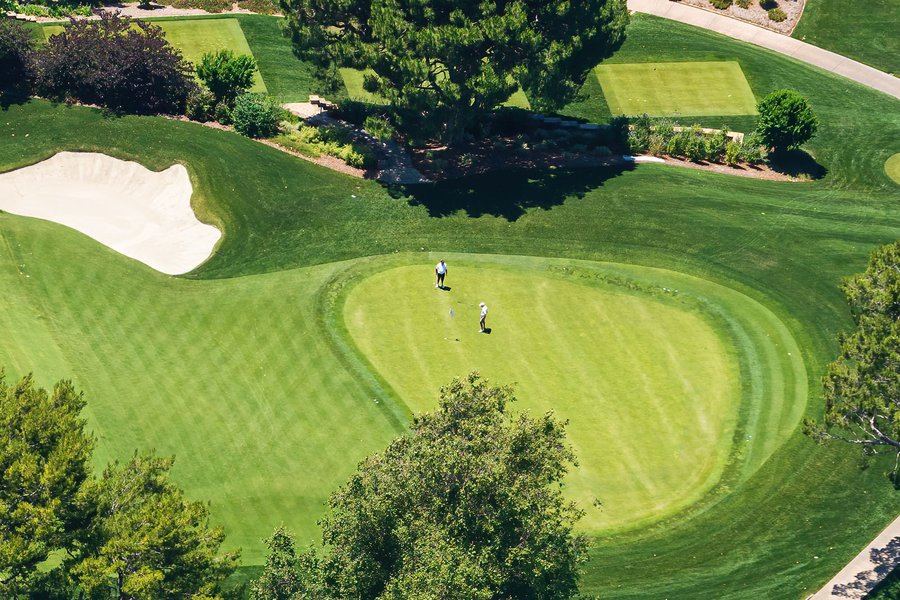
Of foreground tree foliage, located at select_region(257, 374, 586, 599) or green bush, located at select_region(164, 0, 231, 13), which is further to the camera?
green bush, located at select_region(164, 0, 231, 13)

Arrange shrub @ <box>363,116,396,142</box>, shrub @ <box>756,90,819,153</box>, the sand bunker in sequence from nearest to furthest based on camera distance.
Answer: the sand bunker < shrub @ <box>363,116,396,142</box> < shrub @ <box>756,90,819,153</box>

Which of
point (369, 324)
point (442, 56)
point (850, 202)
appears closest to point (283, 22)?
point (442, 56)

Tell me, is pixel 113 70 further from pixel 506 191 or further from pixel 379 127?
pixel 506 191

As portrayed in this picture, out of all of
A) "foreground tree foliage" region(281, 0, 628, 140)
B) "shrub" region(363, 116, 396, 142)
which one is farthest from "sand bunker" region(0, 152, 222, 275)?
"foreground tree foliage" region(281, 0, 628, 140)

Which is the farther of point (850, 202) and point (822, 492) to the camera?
point (850, 202)

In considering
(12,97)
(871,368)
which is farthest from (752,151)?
(12,97)

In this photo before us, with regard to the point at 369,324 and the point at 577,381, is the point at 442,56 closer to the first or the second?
the point at 369,324

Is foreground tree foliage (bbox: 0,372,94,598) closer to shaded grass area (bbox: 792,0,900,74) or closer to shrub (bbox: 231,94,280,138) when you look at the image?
shrub (bbox: 231,94,280,138)
